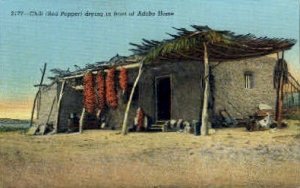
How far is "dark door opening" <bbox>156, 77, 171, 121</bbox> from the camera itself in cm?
454

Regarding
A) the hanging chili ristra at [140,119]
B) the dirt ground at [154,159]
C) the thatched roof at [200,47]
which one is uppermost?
the thatched roof at [200,47]

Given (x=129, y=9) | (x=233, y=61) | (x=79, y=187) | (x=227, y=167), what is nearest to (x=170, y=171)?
(x=227, y=167)

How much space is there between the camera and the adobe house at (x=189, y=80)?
424 cm

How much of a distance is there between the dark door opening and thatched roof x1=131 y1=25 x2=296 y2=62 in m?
0.30

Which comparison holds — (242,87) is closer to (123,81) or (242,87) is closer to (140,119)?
(140,119)

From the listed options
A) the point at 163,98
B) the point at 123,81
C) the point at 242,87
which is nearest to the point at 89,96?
the point at 123,81

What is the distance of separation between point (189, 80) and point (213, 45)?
36 centimetres

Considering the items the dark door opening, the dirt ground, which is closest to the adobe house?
the dark door opening

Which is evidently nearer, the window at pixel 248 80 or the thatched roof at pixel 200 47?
the thatched roof at pixel 200 47

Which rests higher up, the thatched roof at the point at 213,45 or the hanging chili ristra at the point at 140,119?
the thatched roof at the point at 213,45

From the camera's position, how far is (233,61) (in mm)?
4355

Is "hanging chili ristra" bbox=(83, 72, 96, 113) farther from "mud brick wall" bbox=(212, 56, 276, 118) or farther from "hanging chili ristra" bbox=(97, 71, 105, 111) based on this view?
"mud brick wall" bbox=(212, 56, 276, 118)

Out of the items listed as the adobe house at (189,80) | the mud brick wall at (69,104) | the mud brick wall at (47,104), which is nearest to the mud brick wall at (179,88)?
the adobe house at (189,80)

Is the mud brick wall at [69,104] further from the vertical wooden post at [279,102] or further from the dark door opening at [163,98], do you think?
the vertical wooden post at [279,102]
